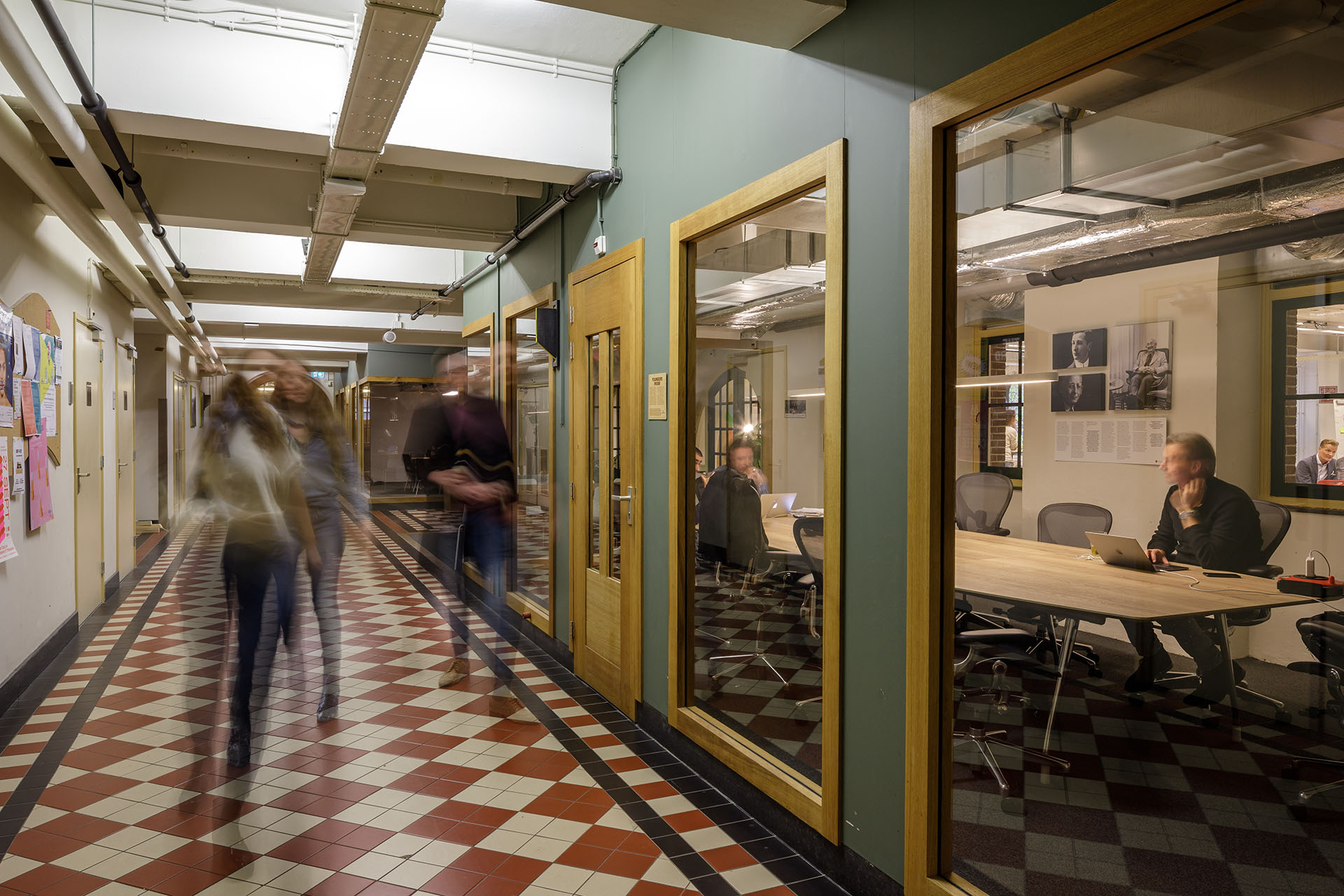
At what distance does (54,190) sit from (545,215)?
8.97 feet

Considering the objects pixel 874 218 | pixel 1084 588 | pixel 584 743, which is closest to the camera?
pixel 1084 588

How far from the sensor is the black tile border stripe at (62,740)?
118 inches

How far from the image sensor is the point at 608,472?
447cm

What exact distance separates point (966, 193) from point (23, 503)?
17.8 feet

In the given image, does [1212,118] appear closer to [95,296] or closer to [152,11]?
[152,11]

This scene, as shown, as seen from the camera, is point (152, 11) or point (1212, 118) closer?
point (1212, 118)

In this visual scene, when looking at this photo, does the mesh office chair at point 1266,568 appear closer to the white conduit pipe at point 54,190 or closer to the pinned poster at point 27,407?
the white conduit pipe at point 54,190

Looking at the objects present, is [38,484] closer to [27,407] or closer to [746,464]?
[27,407]

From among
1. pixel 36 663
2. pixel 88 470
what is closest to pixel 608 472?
pixel 36 663

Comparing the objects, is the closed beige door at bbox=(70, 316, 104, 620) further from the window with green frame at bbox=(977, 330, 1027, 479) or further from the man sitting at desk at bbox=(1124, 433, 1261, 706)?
the man sitting at desk at bbox=(1124, 433, 1261, 706)

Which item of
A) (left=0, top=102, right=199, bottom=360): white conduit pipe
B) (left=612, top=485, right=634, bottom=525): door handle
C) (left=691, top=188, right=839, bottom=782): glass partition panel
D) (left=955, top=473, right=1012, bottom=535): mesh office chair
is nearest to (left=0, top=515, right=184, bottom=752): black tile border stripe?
(left=0, top=102, right=199, bottom=360): white conduit pipe

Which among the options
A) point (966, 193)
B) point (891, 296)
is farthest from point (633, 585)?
point (966, 193)

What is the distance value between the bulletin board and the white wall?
2.3 inches

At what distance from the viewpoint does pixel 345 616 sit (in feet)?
21.3
